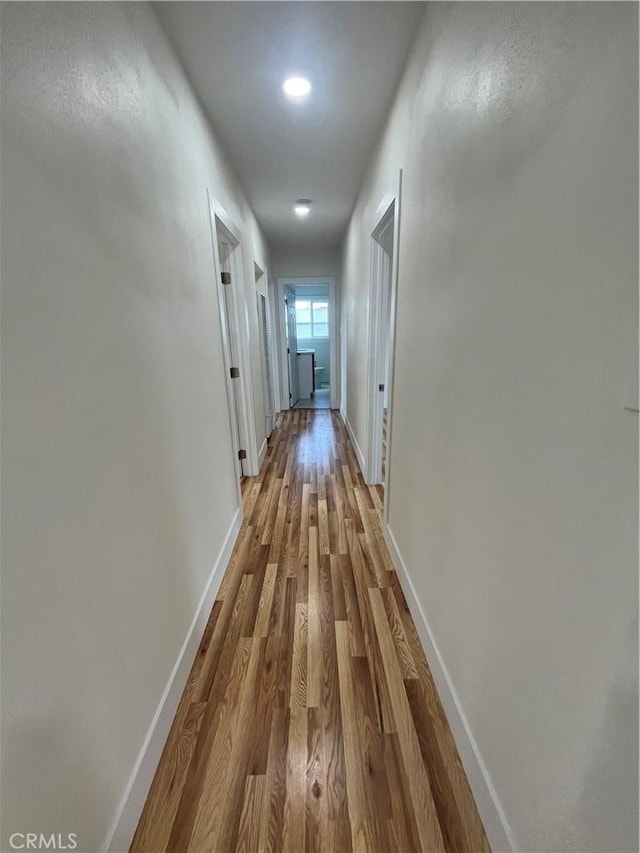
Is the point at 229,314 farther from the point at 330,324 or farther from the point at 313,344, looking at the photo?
the point at 313,344

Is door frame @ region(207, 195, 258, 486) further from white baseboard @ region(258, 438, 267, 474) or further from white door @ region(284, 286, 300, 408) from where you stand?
Result: white door @ region(284, 286, 300, 408)

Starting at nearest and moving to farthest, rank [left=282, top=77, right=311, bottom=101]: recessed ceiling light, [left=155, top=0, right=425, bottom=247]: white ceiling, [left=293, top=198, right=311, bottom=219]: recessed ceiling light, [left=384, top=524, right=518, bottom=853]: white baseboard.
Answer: [left=384, top=524, right=518, bottom=853]: white baseboard
[left=155, top=0, right=425, bottom=247]: white ceiling
[left=282, top=77, right=311, bottom=101]: recessed ceiling light
[left=293, top=198, right=311, bottom=219]: recessed ceiling light

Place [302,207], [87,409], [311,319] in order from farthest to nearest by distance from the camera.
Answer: [311,319]
[302,207]
[87,409]

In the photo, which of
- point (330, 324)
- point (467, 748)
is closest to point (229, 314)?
point (467, 748)

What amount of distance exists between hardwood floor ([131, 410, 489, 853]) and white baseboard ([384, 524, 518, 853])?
0.12ft

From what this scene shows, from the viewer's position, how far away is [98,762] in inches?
31.2

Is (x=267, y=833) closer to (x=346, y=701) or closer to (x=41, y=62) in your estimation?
(x=346, y=701)

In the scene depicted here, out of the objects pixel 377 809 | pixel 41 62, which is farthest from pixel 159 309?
pixel 377 809

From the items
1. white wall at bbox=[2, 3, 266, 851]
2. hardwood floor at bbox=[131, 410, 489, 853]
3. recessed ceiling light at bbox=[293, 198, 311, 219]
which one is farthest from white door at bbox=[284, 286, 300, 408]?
hardwood floor at bbox=[131, 410, 489, 853]

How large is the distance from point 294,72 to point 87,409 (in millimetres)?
1821

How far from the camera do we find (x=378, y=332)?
251 cm

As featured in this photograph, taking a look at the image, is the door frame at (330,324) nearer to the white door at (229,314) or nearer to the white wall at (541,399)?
the white door at (229,314)

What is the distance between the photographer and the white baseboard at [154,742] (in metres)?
0.85

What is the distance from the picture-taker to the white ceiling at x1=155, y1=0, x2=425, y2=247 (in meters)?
1.23
